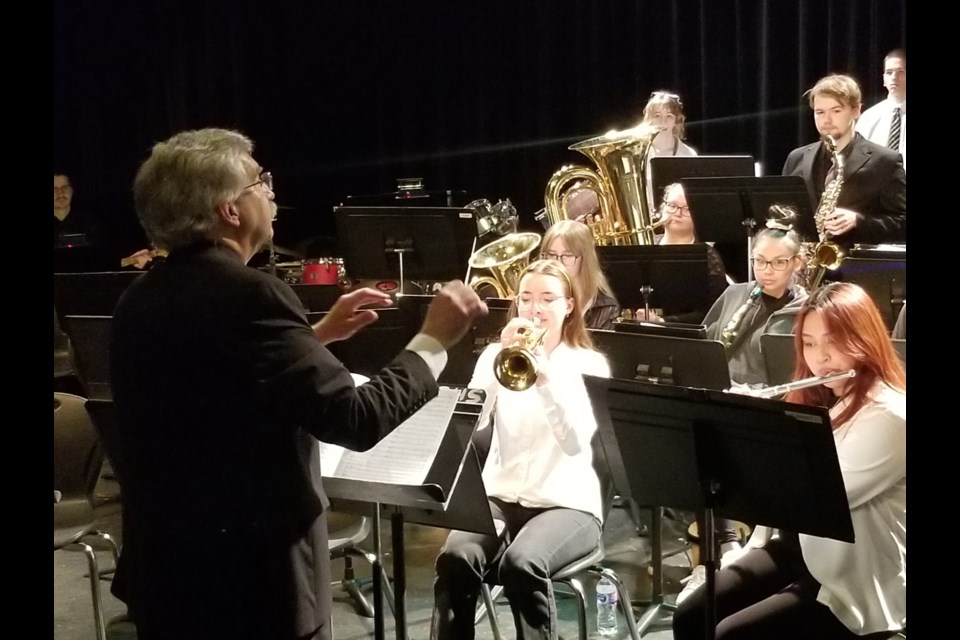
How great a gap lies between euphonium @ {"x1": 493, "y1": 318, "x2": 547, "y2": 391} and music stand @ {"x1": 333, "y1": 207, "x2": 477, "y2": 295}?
1265mm

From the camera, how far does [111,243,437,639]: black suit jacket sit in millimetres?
2025

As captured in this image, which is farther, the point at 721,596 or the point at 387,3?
the point at 387,3

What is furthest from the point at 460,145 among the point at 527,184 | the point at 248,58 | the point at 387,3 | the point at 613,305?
the point at 613,305

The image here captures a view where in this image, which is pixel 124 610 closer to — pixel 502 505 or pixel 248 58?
pixel 502 505

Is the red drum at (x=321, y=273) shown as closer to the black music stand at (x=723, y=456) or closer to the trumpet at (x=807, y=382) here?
the trumpet at (x=807, y=382)

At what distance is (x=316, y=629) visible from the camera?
215 centimetres

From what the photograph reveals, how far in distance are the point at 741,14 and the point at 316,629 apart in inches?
223

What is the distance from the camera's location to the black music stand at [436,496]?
2450mm

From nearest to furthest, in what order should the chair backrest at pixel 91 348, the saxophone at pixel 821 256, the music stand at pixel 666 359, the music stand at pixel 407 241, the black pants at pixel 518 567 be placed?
1. the black pants at pixel 518 567
2. the music stand at pixel 666 359
3. the chair backrest at pixel 91 348
4. the music stand at pixel 407 241
5. the saxophone at pixel 821 256

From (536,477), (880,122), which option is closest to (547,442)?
(536,477)

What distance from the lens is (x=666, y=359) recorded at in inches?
132

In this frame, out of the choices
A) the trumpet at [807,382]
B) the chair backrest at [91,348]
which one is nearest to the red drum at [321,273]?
the chair backrest at [91,348]

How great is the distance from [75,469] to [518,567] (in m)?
1.63

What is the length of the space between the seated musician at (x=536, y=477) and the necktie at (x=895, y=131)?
2.67 m
